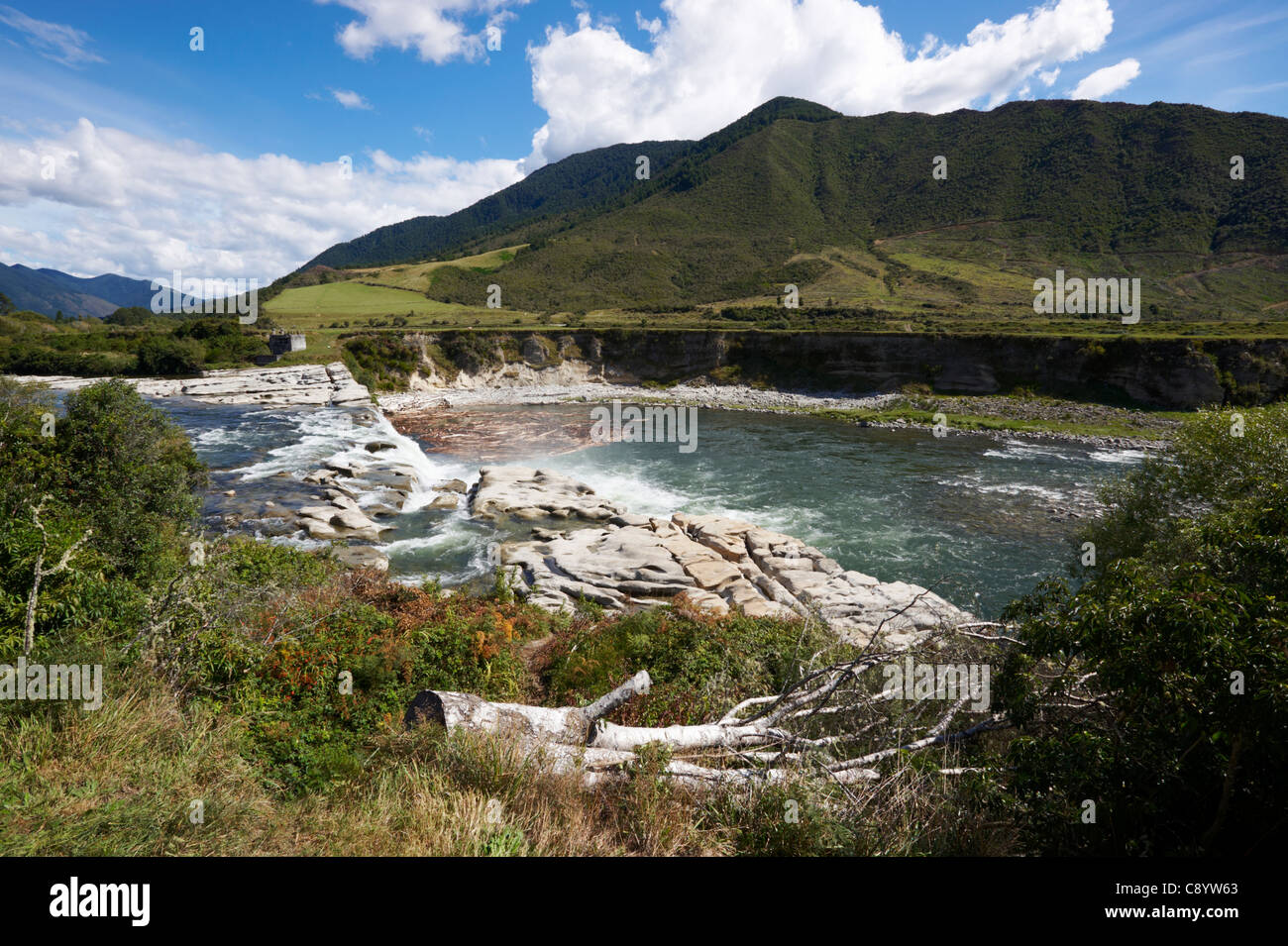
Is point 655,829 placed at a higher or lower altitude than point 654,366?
lower

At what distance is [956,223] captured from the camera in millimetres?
136250

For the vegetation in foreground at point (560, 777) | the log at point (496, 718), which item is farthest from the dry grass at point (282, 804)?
the log at point (496, 718)

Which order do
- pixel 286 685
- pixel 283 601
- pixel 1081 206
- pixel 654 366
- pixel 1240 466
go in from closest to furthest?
1. pixel 286 685
2. pixel 283 601
3. pixel 1240 466
4. pixel 654 366
5. pixel 1081 206

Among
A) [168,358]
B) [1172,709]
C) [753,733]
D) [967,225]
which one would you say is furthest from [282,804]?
[967,225]

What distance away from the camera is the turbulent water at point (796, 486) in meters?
19.1

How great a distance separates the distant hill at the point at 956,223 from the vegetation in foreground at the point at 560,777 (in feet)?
318

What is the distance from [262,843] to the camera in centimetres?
415

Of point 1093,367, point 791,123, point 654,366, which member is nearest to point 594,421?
point 654,366

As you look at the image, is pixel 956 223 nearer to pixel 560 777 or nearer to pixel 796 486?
pixel 796 486

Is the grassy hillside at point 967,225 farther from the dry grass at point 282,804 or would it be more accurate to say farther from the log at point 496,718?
the dry grass at point 282,804

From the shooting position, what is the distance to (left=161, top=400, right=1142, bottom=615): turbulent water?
19062 millimetres

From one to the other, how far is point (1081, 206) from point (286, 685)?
560 ft

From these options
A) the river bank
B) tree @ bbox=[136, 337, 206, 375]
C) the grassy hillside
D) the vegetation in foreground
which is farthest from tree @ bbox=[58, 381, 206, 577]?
the grassy hillside
